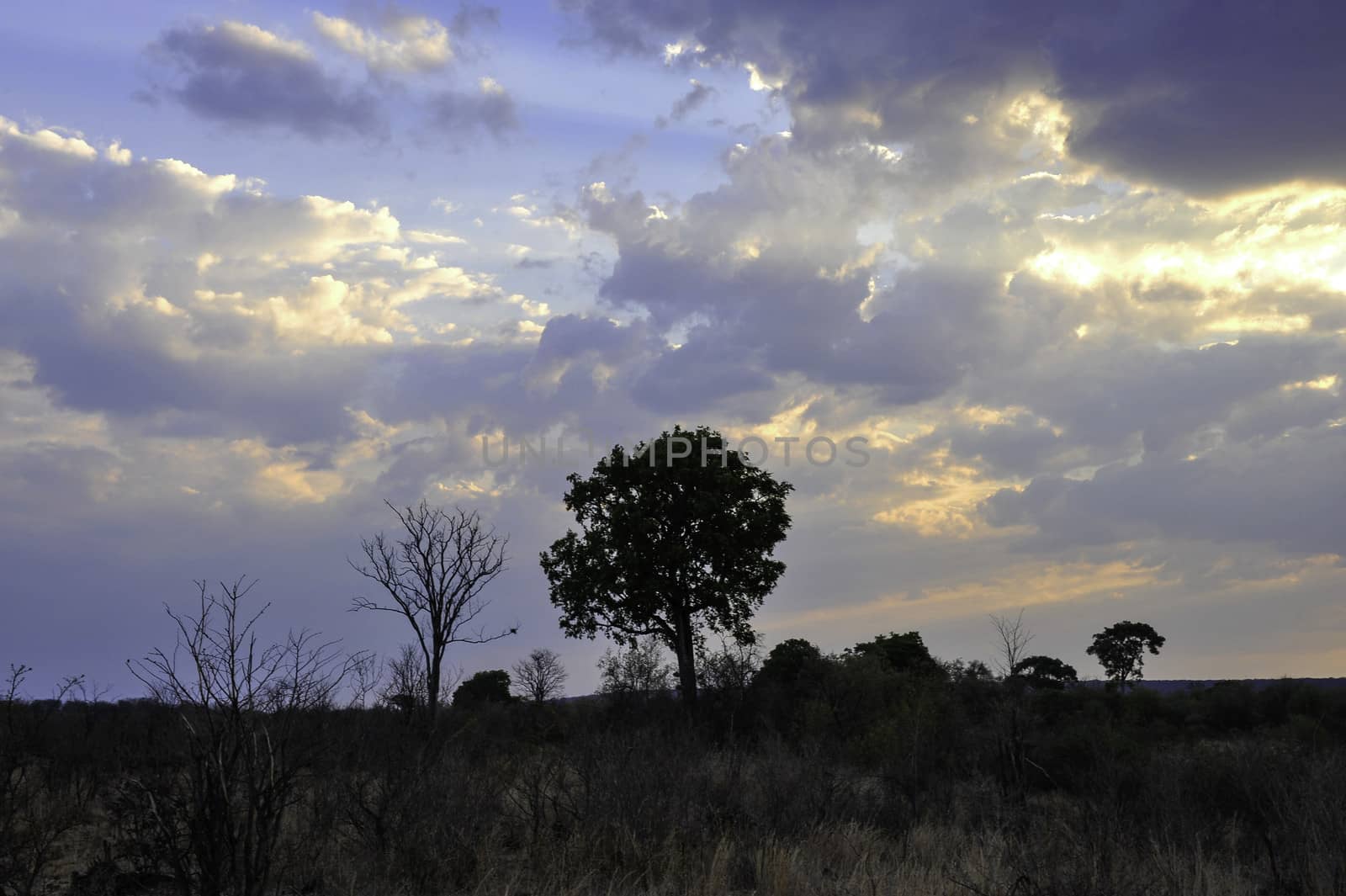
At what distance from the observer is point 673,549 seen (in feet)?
108

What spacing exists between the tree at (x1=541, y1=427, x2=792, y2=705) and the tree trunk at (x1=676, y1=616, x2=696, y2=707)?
0.03m

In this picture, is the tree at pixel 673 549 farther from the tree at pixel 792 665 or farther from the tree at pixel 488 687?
the tree at pixel 488 687

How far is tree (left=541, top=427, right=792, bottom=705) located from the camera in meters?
33.2

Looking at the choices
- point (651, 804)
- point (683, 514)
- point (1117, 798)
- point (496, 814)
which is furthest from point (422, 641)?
point (1117, 798)

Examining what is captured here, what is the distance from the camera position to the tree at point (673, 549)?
33.2m

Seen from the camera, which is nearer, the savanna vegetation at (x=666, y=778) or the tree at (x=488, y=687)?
the savanna vegetation at (x=666, y=778)

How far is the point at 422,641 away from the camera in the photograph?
1027 inches

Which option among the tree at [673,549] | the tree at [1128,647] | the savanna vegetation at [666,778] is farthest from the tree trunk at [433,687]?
the tree at [1128,647]

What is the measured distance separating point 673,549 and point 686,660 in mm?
4262

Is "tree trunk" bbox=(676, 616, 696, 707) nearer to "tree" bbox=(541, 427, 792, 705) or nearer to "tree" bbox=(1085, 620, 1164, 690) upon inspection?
"tree" bbox=(541, 427, 792, 705)

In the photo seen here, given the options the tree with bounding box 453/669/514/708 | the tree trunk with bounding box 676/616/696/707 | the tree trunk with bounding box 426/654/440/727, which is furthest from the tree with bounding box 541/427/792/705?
the tree with bounding box 453/669/514/708

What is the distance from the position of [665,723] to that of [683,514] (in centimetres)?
728

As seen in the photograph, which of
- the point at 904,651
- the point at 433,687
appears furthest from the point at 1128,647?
the point at 433,687

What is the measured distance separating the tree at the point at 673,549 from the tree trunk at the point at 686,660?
0.03m
